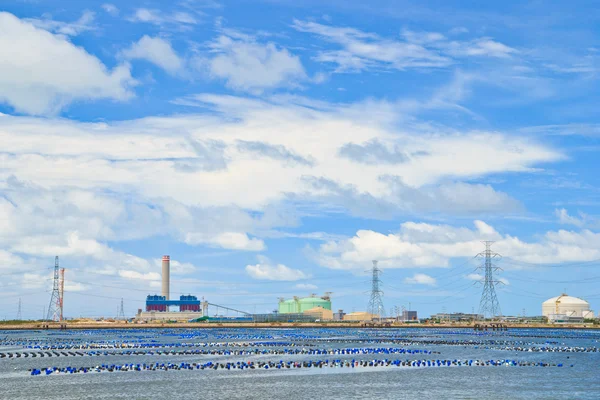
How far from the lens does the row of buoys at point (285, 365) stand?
90.8 meters

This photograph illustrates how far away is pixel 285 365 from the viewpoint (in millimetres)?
94188

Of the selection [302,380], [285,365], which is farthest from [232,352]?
[302,380]

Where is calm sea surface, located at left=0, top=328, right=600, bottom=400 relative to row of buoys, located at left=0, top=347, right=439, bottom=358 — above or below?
below

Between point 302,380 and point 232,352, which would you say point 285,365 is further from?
point 232,352

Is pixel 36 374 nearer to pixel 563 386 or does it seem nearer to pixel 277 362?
pixel 277 362

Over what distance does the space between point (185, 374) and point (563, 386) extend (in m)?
39.2

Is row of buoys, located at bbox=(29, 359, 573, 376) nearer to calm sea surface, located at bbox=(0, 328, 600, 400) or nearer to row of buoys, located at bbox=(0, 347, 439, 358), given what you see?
calm sea surface, located at bbox=(0, 328, 600, 400)

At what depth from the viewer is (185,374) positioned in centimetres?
8588

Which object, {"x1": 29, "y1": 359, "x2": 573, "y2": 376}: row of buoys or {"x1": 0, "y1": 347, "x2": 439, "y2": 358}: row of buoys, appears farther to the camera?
{"x1": 0, "y1": 347, "x2": 439, "y2": 358}: row of buoys

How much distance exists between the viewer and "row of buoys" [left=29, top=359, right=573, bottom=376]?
90.8 meters

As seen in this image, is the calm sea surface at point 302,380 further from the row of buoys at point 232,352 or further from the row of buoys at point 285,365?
the row of buoys at point 285,365

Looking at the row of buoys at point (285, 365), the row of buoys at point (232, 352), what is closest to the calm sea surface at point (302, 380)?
the row of buoys at point (232, 352)

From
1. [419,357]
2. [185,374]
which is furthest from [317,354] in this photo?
[185,374]

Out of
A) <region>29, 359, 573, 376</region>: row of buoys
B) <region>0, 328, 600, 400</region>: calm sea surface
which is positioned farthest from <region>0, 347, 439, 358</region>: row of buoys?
<region>29, 359, 573, 376</region>: row of buoys
